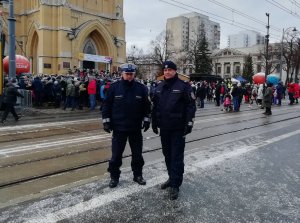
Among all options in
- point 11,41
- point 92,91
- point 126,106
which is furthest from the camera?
point 92,91

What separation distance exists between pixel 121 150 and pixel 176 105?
3.71 feet

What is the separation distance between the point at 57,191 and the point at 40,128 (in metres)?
6.79

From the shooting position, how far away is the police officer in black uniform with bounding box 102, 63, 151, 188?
5562mm

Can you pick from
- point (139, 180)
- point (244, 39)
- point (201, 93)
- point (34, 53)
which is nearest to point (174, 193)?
point (139, 180)

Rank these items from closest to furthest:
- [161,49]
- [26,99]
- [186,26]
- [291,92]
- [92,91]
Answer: [26,99] → [92,91] → [291,92] → [161,49] → [186,26]

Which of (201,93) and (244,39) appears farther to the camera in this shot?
(244,39)

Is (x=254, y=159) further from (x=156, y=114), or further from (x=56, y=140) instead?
(x=56, y=140)

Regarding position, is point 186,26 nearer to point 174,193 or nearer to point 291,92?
point 291,92

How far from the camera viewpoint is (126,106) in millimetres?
5551

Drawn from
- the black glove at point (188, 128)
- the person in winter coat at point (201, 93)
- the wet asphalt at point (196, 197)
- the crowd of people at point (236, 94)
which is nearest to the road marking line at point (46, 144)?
the wet asphalt at point (196, 197)

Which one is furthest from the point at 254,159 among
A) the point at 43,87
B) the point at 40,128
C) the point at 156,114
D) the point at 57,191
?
the point at 43,87

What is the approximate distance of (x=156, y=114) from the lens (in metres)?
5.58

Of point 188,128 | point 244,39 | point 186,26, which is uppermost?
point 244,39

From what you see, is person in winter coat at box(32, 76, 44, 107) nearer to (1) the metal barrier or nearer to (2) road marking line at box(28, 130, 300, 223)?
(1) the metal barrier
